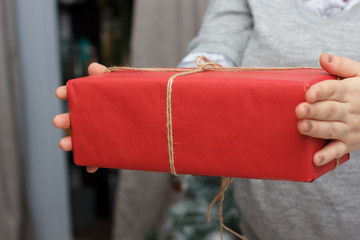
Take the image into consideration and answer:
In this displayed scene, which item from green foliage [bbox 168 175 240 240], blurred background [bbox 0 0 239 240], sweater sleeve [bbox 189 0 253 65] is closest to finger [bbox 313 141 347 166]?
sweater sleeve [bbox 189 0 253 65]

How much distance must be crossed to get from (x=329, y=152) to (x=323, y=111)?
63mm

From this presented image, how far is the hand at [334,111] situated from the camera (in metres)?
0.54

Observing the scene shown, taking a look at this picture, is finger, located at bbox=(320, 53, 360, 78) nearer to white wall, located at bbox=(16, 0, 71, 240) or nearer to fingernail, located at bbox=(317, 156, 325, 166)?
fingernail, located at bbox=(317, 156, 325, 166)

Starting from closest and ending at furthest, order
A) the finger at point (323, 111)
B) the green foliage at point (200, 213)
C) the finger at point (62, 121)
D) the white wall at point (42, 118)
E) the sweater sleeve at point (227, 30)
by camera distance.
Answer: the finger at point (323, 111) → the finger at point (62, 121) → the sweater sleeve at point (227, 30) → the green foliage at point (200, 213) → the white wall at point (42, 118)

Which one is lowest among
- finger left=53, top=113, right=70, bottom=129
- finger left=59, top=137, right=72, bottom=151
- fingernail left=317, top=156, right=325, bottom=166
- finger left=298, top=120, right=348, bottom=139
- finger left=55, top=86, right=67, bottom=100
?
finger left=59, top=137, right=72, bottom=151

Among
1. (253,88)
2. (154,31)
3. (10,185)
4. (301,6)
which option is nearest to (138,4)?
(154,31)

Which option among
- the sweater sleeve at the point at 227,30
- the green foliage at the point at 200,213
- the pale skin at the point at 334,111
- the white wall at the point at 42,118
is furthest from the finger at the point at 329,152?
the white wall at the point at 42,118

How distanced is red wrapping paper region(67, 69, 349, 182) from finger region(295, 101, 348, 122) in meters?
0.03

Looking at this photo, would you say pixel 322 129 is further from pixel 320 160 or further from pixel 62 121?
pixel 62 121

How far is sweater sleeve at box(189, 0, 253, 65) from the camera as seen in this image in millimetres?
885

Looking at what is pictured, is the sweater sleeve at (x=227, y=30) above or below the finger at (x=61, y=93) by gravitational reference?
above

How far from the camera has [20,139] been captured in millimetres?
2117

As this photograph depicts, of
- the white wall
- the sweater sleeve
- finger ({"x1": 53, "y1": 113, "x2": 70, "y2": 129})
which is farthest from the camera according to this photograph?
the white wall

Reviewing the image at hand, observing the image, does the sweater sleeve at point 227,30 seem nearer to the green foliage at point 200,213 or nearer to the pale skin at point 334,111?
the pale skin at point 334,111
